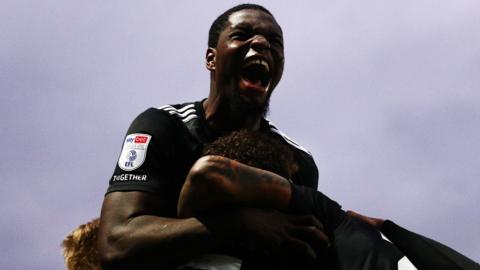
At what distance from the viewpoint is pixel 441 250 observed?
321cm

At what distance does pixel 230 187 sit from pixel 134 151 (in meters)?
1.39

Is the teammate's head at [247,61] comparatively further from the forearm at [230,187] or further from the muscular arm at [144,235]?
the forearm at [230,187]

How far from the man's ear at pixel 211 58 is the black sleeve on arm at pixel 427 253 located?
2497mm

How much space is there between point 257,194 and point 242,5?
8.82 feet

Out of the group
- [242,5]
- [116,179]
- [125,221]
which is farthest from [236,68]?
[125,221]

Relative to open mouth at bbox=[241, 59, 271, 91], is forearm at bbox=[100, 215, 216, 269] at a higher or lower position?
lower

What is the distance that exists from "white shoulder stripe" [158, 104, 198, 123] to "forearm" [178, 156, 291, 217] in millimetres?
1648

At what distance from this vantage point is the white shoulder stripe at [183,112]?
467cm

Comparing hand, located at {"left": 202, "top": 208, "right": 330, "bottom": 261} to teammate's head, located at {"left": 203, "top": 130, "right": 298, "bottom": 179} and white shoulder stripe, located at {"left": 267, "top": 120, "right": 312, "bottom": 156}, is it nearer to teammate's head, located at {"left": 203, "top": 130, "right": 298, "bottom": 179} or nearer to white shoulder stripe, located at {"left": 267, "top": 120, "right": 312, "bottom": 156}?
teammate's head, located at {"left": 203, "top": 130, "right": 298, "bottom": 179}

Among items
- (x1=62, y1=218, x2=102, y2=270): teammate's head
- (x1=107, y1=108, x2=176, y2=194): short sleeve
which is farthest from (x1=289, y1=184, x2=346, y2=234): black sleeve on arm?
(x1=62, y1=218, x2=102, y2=270): teammate's head

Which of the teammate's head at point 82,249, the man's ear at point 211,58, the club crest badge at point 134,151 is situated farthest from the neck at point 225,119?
the teammate's head at point 82,249

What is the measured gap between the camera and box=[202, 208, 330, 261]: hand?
9.97ft

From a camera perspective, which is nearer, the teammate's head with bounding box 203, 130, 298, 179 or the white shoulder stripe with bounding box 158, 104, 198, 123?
the teammate's head with bounding box 203, 130, 298, 179

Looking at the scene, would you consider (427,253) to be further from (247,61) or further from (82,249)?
(247,61)
